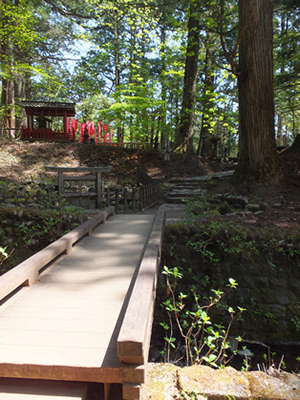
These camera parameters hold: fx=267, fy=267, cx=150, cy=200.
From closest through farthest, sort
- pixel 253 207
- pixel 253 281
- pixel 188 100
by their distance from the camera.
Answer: pixel 253 281 → pixel 253 207 → pixel 188 100

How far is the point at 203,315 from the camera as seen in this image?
280 cm

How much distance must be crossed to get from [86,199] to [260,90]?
6.23 m

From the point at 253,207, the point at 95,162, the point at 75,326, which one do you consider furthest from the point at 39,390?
the point at 95,162

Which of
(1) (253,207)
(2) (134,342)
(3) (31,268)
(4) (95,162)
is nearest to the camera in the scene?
(2) (134,342)

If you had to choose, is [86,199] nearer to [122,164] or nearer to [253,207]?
[253,207]

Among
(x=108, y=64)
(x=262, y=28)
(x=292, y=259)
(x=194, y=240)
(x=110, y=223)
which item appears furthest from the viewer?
(x=108, y=64)

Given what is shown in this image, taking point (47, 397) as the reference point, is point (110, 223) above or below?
above

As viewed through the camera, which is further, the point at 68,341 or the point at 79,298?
the point at 79,298

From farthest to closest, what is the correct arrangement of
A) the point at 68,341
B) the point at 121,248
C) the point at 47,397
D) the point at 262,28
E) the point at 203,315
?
the point at 262,28, the point at 121,248, the point at 203,315, the point at 68,341, the point at 47,397

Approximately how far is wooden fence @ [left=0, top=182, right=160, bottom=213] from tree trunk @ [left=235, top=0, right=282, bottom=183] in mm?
3516

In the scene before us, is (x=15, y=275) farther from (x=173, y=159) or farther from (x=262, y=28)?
(x=173, y=159)

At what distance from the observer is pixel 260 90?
7977 millimetres

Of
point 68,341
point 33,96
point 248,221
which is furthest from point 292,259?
point 33,96

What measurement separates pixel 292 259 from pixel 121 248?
3.21 meters
